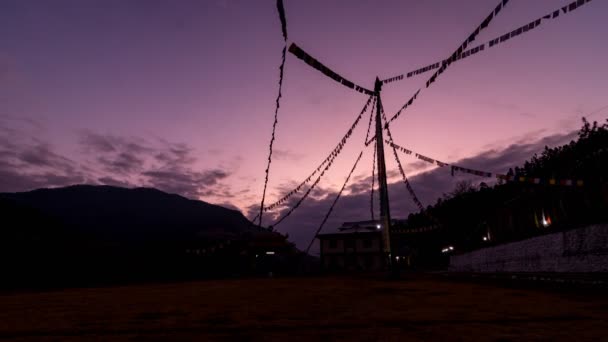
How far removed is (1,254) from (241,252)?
20.2 metres

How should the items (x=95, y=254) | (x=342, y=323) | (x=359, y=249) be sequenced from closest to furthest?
(x=342, y=323) < (x=95, y=254) < (x=359, y=249)

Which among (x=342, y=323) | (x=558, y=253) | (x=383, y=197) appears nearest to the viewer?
(x=342, y=323)

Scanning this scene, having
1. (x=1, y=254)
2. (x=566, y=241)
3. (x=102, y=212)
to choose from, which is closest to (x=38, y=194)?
(x=102, y=212)

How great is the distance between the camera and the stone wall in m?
11.8

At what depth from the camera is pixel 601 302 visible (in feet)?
20.2

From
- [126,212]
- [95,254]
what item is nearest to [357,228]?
[95,254]

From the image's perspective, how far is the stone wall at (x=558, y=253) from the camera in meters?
11.8

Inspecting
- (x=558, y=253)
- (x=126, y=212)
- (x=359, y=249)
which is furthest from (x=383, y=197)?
(x=126, y=212)

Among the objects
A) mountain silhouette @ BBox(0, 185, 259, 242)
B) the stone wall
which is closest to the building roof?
the stone wall

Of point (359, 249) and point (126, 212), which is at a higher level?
point (126, 212)

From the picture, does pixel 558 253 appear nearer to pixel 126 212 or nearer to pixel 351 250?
pixel 351 250

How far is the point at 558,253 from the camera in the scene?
14039 mm

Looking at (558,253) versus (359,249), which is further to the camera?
(359,249)

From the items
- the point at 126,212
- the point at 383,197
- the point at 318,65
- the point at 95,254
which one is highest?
the point at 126,212
